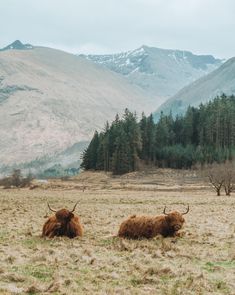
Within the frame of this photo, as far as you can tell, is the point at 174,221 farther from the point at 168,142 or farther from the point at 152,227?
the point at 168,142

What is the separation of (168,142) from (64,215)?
134297mm

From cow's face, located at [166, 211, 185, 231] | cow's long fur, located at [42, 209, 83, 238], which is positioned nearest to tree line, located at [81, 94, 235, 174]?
cow's face, located at [166, 211, 185, 231]

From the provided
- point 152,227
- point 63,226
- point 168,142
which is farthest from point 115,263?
point 168,142

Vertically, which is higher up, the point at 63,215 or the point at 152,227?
the point at 63,215

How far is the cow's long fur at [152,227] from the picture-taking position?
20.8 metres

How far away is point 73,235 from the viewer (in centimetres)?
2106

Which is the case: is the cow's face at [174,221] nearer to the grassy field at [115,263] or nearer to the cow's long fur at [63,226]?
the grassy field at [115,263]

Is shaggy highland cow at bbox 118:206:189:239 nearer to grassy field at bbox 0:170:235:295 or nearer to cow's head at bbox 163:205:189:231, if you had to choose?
cow's head at bbox 163:205:189:231

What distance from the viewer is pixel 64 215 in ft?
69.1

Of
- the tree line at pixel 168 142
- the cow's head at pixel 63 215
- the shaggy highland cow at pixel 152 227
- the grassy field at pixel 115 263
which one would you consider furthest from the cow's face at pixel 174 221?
the tree line at pixel 168 142

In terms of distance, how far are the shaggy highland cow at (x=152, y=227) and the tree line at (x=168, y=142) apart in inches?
4202

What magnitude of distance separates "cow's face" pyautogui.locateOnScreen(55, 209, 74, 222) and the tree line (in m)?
108

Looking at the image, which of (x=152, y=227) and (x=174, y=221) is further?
(x=174, y=221)

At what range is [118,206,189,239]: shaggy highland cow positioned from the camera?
68.2 ft
